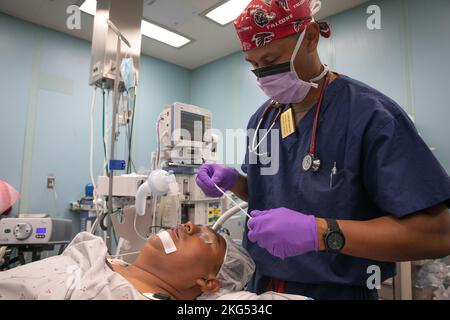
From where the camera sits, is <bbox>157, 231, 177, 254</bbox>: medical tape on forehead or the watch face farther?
<bbox>157, 231, 177, 254</bbox>: medical tape on forehead

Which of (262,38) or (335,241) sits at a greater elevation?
(262,38)

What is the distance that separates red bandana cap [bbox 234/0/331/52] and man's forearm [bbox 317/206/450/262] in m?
0.66

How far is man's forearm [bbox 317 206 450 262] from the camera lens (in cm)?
71

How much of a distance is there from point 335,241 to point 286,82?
567 millimetres

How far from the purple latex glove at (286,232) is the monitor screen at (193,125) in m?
1.61

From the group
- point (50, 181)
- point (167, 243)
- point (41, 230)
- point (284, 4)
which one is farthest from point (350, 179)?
point (50, 181)

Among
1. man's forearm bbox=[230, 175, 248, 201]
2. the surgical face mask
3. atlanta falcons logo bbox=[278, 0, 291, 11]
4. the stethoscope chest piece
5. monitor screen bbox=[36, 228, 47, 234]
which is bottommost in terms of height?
monitor screen bbox=[36, 228, 47, 234]

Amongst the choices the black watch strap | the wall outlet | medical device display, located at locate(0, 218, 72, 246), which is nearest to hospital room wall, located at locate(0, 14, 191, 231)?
the wall outlet

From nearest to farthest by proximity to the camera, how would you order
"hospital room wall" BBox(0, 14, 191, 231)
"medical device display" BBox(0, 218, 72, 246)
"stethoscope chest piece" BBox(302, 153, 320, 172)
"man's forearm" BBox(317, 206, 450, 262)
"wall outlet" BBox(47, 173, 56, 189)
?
"man's forearm" BBox(317, 206, 450, 262)
"stethoscope chest piece" BBox(302, 153, 320, 172)
"medical device display" BBox(0, 218, 72, 246)
"hospital room wall" BBox(0, 14, 191, 231)
"wall outlet" BBox(47, 173, 56, 189)

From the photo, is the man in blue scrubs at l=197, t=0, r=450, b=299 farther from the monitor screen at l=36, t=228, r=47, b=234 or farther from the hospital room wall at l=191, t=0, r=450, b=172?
the hospital room wall at l=191, t=0, r=450, b=172

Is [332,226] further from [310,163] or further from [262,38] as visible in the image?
[262,38]

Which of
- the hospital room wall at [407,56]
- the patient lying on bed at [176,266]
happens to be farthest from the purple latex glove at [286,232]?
the hospital room wall at [407,56]

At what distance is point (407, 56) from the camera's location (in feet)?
8.90
